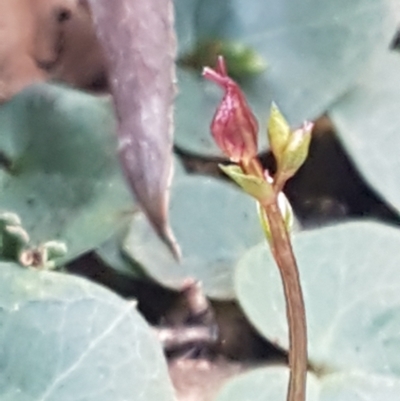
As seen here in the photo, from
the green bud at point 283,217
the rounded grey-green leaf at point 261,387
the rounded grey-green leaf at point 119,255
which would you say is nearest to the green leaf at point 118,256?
the rounded grey-green leaf at point 119,255

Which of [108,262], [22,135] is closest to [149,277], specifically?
[108,262]

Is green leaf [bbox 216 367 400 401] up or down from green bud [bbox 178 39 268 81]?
down

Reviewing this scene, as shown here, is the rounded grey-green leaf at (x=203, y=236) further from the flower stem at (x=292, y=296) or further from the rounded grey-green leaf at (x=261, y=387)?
the flower stem at (x=292, y=296)

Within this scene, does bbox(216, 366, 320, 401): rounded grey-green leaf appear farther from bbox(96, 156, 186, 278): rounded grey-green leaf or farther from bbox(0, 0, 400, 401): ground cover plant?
bbox(96, 156, 186, 278): rounded grey-green leaf

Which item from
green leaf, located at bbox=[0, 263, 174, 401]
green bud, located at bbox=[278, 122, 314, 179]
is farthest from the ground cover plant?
green bud, located at bbox=[278, 122, 314, 179]

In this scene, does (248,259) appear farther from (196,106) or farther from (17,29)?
(17,29)

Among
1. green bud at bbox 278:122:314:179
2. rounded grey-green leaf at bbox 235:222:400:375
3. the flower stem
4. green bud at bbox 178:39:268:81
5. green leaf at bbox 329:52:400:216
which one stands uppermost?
green bud at bbox 278:122:314:179
